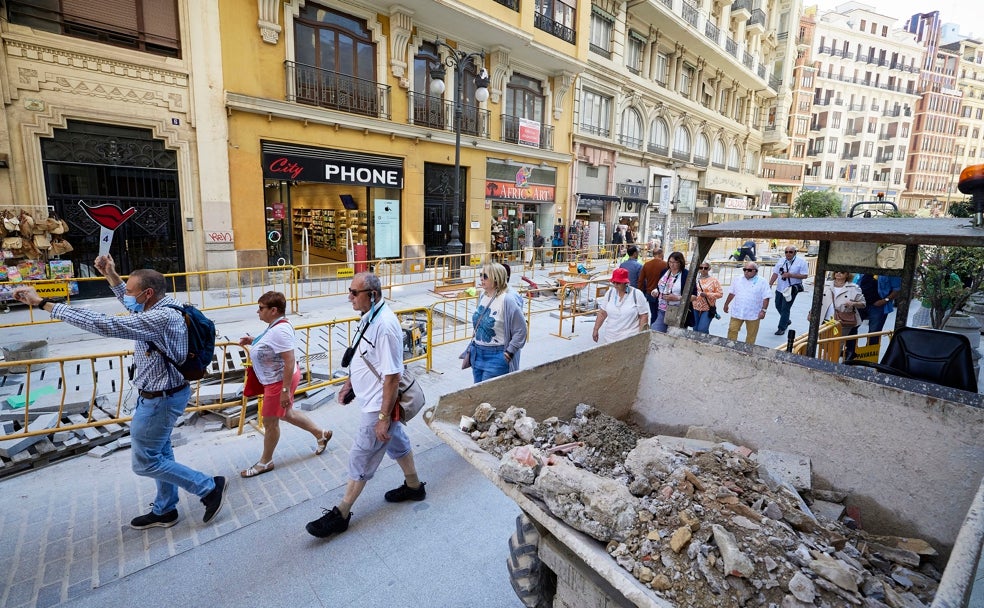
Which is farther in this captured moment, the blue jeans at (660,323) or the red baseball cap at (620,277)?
the blue jeans at (660,323)

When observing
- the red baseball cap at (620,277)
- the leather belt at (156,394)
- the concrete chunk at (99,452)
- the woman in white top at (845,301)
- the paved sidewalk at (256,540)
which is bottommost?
the paved sidewalk at (256,540)

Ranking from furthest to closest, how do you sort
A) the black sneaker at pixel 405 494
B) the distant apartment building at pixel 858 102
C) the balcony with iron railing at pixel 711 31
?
the distant apartment building at pixel 858 102 → the balcony with iron railing at pixel 711 31 → the black sneaker at pixel 405 494

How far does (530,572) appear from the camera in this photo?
247 cm

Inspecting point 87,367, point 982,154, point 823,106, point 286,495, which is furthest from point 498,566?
point 982,154

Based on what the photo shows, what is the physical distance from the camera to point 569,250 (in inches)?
813

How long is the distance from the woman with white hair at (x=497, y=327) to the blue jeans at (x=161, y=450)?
2532mm

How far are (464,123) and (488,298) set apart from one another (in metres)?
15.4

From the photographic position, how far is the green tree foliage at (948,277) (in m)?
7.01

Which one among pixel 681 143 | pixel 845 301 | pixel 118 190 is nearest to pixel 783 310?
pixel 845 301

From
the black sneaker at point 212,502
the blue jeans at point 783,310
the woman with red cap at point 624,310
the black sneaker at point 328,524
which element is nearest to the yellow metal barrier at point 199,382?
the black sneaker at point 212,502

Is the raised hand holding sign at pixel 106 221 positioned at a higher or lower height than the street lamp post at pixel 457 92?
lower

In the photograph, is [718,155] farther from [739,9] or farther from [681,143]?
[739,9]

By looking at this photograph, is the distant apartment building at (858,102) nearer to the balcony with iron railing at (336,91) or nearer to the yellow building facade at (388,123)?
the yellow building facade at (388,123)

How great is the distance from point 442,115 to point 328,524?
16.7 meters
